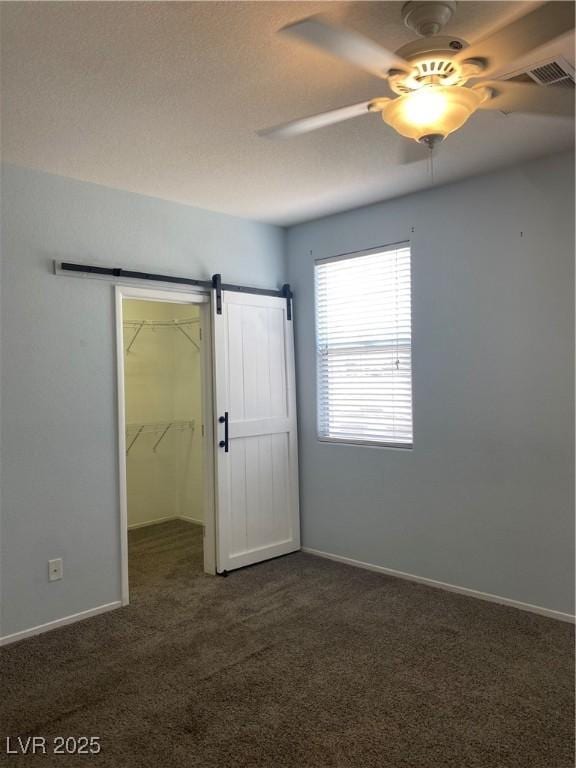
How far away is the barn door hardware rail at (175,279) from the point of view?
11.4ft

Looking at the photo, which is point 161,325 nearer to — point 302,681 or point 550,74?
point 302,681

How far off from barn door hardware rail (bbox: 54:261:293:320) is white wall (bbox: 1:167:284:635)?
0.06 meters

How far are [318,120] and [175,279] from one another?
2183 mm

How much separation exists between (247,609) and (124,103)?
2.83 meters

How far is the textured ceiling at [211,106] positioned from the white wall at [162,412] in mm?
1971

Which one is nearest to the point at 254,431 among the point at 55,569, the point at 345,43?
the point at 55,569

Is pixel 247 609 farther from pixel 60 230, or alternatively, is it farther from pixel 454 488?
pixel 60 230

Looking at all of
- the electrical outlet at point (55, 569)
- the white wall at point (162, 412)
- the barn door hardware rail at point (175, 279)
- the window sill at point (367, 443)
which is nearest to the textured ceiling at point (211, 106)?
the barn door hardware rail at point (175, 279)

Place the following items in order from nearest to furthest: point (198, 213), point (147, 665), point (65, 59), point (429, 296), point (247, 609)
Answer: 1. point (65, 59)
2. point (147, 665)
3. point (247, 609)
4. point (429, 296)
5. point (198, 213)

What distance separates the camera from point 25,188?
129 inches

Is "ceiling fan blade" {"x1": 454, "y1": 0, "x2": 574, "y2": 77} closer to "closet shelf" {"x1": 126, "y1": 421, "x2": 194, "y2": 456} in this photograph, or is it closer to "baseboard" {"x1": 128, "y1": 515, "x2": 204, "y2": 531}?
"closet shelf" {"x1": 126, "y1": 421, "x2": 194, "y2": 456}

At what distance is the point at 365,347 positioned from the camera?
4270 millimetres

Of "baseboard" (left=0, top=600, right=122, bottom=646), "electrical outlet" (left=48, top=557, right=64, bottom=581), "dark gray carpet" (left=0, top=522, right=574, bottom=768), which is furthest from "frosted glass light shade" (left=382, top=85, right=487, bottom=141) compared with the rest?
"baseboard" (left=0, top=600, right=122, bottom=646)

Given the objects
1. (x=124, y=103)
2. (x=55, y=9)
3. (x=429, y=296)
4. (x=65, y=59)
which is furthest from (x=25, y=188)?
(x=429, y=296)
